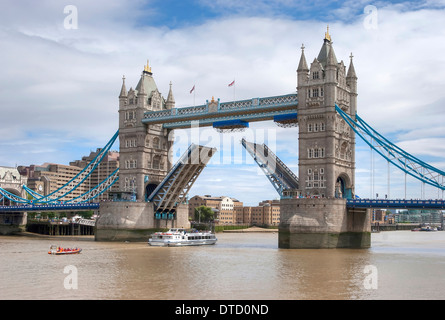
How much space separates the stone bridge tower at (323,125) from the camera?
219 ft

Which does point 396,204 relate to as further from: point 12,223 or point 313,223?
point 12,223

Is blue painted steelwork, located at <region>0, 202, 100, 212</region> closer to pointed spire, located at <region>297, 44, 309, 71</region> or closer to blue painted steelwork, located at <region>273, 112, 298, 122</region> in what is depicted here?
blue painted steelwork, located at <region>273, 112, 298, 122</region>

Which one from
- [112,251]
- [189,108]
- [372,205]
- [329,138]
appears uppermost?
[189,108]

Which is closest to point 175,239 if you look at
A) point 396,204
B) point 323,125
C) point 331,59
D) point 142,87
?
point 323,125

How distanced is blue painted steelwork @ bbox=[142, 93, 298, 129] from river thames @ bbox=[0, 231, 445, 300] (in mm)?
21498

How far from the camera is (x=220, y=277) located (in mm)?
39125

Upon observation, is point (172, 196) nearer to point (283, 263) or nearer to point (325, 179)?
point (325, 179)

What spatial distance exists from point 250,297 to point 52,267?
20364 millimetres

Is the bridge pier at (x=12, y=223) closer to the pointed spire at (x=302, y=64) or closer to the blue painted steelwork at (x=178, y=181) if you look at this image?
the blue painted steelwork at (x=178, y=181)

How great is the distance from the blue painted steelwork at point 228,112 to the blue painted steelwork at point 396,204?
13.6 m

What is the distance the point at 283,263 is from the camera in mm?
48250
